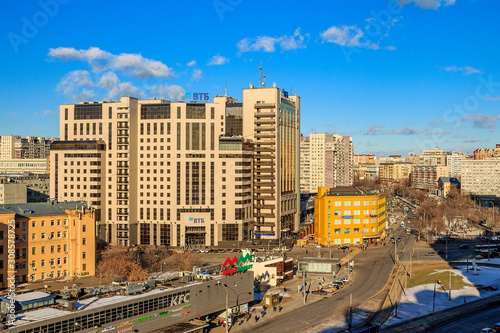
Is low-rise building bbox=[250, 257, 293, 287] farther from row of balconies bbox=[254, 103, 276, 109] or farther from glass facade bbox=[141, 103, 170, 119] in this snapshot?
glass facade bbox=[141, 103, 170, 119]

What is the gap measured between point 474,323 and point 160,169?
84.7 metres

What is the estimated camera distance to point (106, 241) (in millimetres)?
127688

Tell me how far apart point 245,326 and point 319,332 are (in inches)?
384

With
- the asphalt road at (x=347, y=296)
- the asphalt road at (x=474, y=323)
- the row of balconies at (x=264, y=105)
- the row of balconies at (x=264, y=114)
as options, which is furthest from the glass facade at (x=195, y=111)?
the asphalt road at (x=474, y=323)

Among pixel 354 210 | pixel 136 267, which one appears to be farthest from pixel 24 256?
pixel 354 210

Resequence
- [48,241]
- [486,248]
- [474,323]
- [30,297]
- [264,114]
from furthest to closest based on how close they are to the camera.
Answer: [264,114]
[486,248]
[48,241]
[474,323]
[30,297]

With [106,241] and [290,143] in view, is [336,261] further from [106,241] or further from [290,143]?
[106,241]

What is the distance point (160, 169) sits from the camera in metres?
129

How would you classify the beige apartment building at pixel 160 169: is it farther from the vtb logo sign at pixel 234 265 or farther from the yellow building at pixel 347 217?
the vtb logo sign at pixel 234 265

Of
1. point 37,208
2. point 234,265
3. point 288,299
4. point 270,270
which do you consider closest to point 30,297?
point 234,265

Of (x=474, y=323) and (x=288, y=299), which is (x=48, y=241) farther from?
(x=474, y=323)

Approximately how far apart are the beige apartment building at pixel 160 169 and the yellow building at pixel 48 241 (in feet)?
149

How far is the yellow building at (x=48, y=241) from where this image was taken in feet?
228

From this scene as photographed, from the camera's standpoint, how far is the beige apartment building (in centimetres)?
12694
